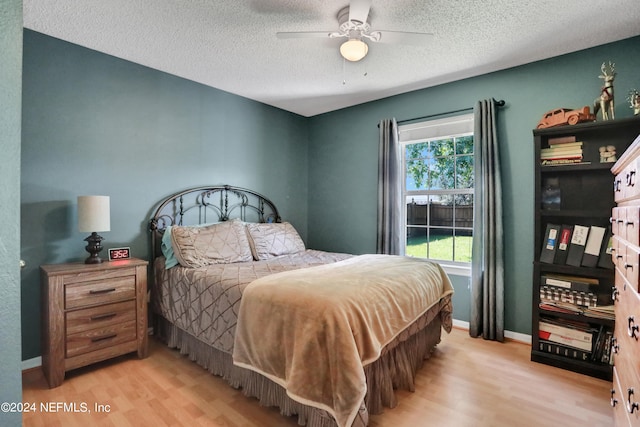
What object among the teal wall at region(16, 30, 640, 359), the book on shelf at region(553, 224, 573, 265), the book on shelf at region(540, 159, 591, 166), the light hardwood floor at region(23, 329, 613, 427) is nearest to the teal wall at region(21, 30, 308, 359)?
the teal wall at region(16, 30, 640, 359)

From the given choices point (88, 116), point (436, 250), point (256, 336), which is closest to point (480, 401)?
point (256, 336)

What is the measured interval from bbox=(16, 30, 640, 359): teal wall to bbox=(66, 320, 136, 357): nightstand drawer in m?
0.49

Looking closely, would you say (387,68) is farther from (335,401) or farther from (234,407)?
(234,407)

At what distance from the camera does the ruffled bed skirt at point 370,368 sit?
1.69m

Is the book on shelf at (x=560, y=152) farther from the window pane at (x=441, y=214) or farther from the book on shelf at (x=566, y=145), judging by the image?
the window pane at (x=441, y=214)

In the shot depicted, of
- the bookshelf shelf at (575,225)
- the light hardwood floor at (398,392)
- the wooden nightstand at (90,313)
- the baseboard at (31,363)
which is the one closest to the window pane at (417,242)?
the bookshelf shelf at (575,225)

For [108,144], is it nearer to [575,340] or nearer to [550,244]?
[550,244]

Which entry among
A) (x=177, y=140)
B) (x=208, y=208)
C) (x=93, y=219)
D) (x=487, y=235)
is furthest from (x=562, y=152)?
(x=93, y=219)

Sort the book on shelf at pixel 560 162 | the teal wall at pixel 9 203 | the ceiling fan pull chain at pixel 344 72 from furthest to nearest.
Answer: the ceiling fan pull chain at pixel 344 72
the book on shelf at pixel 560 162
the teal wall at pixel 9 203

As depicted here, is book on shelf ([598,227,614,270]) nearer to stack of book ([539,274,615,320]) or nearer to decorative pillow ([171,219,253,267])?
stack of book ([539,274,615,320])

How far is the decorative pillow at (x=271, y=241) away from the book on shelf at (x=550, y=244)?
2316mm

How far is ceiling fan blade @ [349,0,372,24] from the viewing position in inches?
70.0

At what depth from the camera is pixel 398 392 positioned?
6.66 ft

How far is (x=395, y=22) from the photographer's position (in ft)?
7.32
